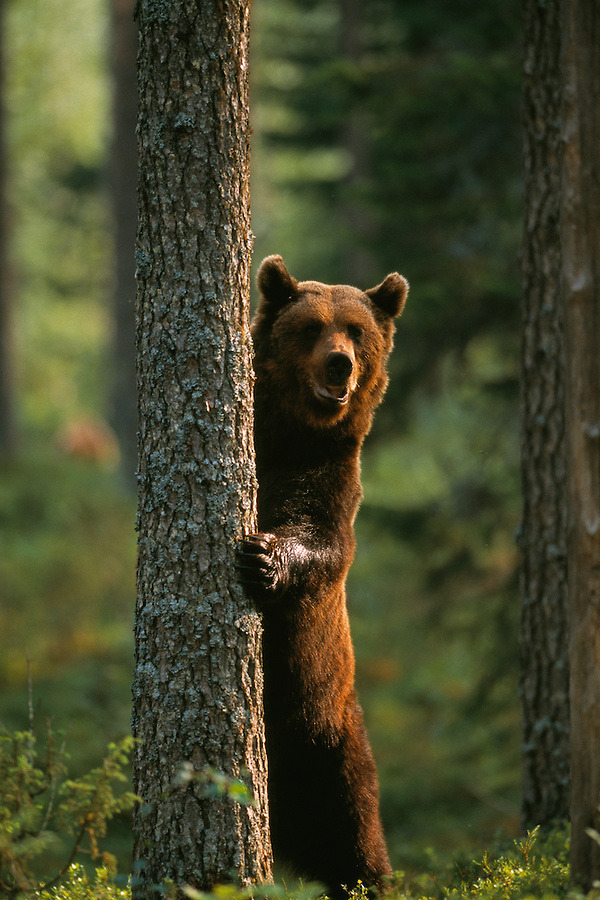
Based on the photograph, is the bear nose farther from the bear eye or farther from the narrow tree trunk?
the narrow tree trunk

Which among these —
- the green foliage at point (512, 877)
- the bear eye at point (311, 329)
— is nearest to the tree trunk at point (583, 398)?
the green foliage at point (512, 877)

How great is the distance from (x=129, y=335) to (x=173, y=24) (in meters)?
13.2

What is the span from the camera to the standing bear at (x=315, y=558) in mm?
4434

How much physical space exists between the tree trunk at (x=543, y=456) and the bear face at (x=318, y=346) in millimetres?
1021

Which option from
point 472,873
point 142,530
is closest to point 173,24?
point 142,530

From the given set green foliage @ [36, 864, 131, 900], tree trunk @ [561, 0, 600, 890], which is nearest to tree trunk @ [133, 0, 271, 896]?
green foliage @ [36, 864, 131, 900]

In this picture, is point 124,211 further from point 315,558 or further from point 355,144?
point 315,558

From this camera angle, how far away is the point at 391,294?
536 cm

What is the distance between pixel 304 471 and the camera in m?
4.70

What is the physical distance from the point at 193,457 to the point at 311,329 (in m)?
1.47

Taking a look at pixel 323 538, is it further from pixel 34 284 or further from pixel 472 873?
pixel 34 284

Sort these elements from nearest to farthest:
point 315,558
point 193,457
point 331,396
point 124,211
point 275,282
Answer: point 193,457
point 315,558
point 331,396
point 275,282
point 124,211

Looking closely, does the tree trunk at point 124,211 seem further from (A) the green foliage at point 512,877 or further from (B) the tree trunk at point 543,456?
(A) the green foliage at point 512,877

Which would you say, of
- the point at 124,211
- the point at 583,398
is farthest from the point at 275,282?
the point at 124,211
